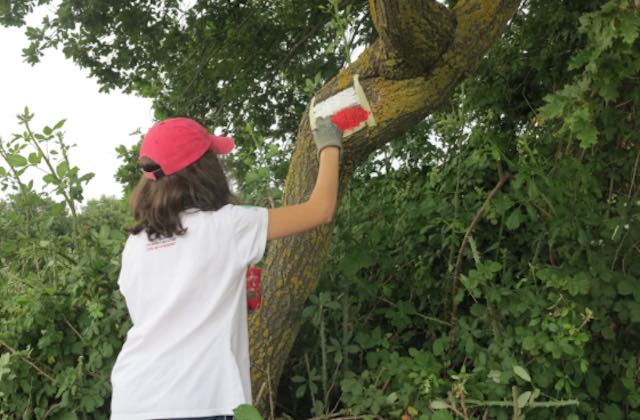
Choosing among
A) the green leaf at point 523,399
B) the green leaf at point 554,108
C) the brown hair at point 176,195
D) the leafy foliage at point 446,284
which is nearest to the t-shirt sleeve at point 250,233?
the brown hair at point 176,195

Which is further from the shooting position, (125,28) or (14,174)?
(125,28)

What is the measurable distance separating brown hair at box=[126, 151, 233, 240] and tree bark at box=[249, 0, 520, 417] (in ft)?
2.88

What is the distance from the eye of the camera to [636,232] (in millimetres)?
3598

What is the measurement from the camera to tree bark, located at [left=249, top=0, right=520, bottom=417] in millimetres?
3346

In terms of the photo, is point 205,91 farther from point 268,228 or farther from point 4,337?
point 268,228

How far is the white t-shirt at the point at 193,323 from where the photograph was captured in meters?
2.32

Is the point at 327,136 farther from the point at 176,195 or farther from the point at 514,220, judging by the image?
the point at 514,220

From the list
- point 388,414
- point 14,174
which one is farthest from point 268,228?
point 14,174

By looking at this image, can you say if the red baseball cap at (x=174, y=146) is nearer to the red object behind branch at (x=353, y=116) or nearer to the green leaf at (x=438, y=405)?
the red object behind branch at (x=353, y=116)

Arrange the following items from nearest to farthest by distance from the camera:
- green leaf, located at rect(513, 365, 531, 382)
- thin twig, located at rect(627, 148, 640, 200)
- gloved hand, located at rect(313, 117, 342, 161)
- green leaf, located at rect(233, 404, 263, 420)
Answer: green leaf, located at rect(233, 404, 263, 420) → gloved hand, located at rect(313, 117, 342, 161) → green leaf, located at rect(513, 365, 531, 382) → thin twig, located at rect(627, 148, 640, 200)

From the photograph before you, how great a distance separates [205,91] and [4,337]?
3.57 metres

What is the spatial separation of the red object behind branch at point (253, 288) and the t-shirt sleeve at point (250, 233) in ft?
1.60


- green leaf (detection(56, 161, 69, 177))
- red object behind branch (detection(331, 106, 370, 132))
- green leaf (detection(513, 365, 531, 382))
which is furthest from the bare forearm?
green leaf (detection(56, 161, 69, 177))

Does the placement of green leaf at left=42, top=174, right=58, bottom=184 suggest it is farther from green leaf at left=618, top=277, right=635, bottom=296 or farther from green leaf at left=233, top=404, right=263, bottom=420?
green leaf at left=618, top=277, right=635, bottom=296
